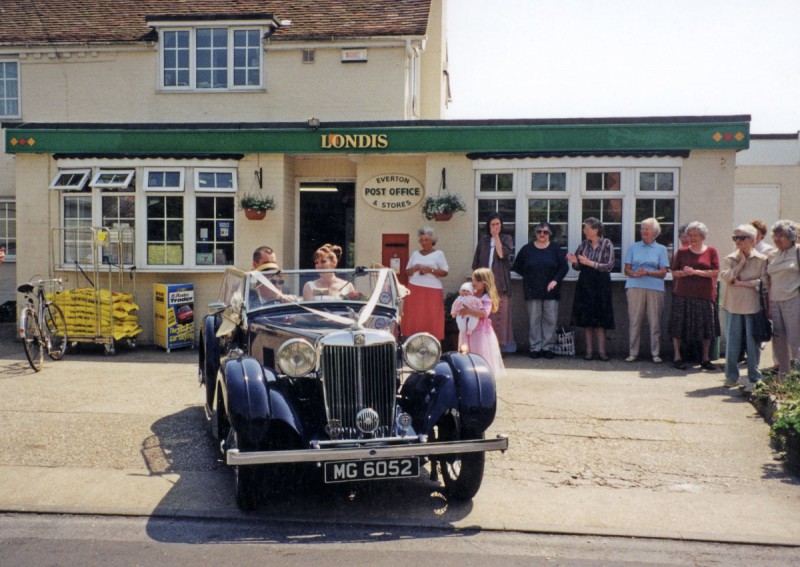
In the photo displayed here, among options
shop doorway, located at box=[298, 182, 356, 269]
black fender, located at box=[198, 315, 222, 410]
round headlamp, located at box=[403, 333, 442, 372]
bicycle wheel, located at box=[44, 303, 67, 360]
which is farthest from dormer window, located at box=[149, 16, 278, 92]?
round headlamp, located at box=[403, 333, 442, 372]

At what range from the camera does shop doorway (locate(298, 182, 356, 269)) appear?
1455cm

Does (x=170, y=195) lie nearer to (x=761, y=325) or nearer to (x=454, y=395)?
(x=454, y=395)

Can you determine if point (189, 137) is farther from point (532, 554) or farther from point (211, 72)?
point (532, 554)

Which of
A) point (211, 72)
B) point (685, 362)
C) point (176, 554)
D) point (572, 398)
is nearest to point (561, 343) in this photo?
point (685, 362)

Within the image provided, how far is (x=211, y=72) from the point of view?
16.3 m

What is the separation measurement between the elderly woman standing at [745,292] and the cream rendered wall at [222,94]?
333 inches

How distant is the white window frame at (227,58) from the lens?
16062 mm

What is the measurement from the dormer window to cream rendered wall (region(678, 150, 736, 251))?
8.65m

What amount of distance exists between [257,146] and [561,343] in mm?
5609

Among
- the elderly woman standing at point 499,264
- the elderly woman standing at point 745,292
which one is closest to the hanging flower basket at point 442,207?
the elderly woman standing at point 499,264

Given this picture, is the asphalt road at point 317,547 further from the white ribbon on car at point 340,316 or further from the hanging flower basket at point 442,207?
the hanging flower basket at point 442,207

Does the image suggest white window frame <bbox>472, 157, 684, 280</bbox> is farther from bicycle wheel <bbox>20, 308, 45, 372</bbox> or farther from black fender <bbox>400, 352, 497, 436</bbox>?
black fender <bbox>400, 352, 497, 436</bbox>

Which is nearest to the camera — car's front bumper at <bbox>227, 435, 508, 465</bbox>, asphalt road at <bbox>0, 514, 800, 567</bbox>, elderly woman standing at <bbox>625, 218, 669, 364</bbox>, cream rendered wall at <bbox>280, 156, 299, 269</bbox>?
asphalt road at <bbox>0, 514, 800, 567</bbox>

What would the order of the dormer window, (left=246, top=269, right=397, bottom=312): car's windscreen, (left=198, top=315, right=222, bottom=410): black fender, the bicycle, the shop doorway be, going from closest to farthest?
(left=246, top=269, right=397, bottom=312): car's windscreen, (left=198, top=315, right=222, bottom=410): black fender, the bicycle, the shop doorway, the dormer window
